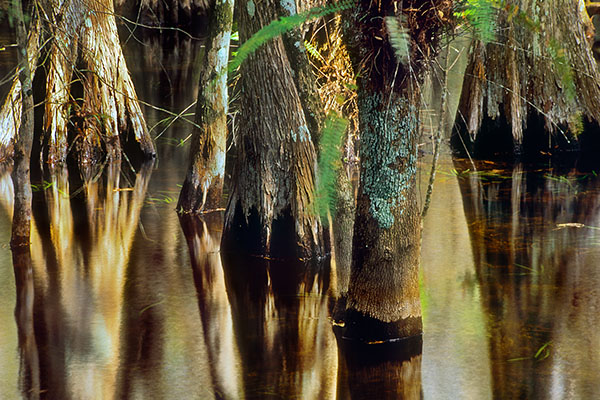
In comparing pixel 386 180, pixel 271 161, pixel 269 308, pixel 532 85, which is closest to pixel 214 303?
pixel 269 308

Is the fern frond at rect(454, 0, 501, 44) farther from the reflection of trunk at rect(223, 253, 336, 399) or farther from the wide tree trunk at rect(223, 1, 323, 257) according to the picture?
the wide tree trunk at rect(223, 1, 323, 257)

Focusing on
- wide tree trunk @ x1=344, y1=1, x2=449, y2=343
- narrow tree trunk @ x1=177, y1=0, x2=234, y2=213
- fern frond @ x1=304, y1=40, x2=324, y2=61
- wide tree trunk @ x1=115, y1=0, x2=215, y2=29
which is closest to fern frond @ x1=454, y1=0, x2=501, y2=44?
wide tree trunk @ x1=344, y1=1, x2=449, y2=343

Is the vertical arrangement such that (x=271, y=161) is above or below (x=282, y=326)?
above

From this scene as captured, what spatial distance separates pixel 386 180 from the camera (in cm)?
574

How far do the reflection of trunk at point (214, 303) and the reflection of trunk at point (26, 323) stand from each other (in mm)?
1124

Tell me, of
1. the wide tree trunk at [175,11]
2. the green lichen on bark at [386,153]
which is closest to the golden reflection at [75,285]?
the green lichen on bark at [386,153]

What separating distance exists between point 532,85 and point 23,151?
7.51m

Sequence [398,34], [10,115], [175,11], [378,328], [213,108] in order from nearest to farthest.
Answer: [398,34] → [378,328] → [213,108] → [10,115] → [175,11]

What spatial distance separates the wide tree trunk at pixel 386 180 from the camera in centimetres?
548

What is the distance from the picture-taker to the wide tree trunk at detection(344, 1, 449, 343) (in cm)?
548

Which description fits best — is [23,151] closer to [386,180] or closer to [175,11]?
Result: [386,180]

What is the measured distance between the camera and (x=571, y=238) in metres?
8.60

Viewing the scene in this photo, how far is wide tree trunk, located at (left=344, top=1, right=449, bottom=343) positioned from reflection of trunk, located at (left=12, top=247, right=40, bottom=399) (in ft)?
6.98

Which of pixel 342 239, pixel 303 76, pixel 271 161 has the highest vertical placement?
pixel 303 76
